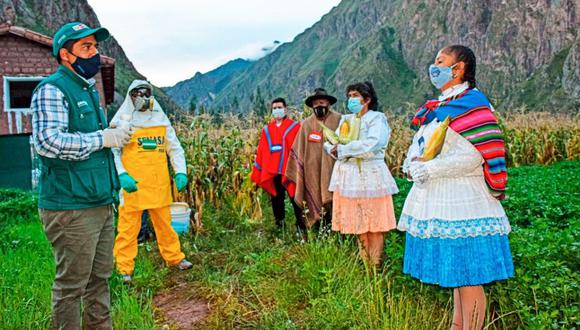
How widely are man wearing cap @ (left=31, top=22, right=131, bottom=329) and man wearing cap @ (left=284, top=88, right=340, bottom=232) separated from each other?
10.2 feet

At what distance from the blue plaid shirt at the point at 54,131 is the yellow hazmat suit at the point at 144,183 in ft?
6.65

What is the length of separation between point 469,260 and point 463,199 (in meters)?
0.38

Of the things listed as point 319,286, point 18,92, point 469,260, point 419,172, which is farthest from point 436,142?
point 18,92

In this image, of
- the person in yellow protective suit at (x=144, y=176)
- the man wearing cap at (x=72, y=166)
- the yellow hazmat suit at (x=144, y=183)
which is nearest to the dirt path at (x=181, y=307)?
the person in yellow protective suit at (x=144, y=176)

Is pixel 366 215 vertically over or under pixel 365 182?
under

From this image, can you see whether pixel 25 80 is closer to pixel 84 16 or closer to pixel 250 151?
pixel 250 151

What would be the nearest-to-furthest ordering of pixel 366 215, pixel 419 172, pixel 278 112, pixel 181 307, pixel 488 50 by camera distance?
pixel 419 172 → pixel 181 307 → pixel 366 215 → pixel 278 112 → pixel 488 50

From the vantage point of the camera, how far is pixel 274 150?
696 cm

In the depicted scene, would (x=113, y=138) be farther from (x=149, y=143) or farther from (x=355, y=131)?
(x=355, y=131)

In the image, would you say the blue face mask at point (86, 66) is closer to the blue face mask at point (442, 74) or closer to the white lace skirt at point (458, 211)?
the blue face mask at point (442, 74)

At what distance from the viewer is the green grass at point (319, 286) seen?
3.40m

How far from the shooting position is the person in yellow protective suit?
17.5 ft

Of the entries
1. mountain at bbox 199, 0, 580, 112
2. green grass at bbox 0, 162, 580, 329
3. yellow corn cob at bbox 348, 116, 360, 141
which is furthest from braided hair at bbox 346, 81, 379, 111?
mountain at bbox 199, 0, 580, 112

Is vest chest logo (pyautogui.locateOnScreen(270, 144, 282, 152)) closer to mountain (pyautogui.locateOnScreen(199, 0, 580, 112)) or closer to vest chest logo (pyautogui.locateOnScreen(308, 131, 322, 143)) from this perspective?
vest chest logo (pyautogui.locateOnScreen(308, 131, 322, 143))
